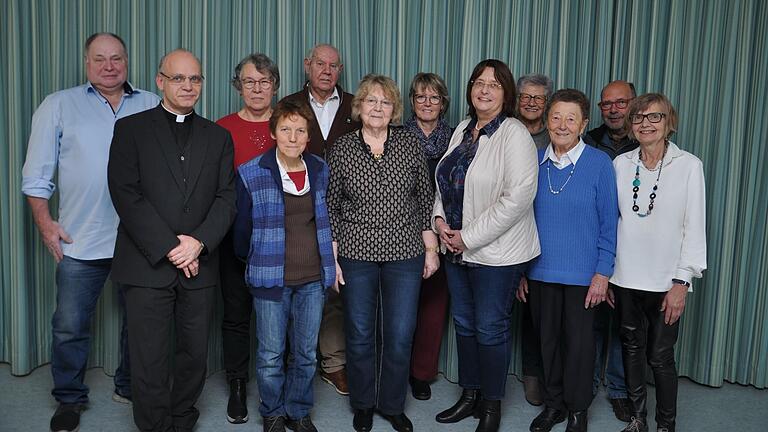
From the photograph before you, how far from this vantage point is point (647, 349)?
9.68 feet

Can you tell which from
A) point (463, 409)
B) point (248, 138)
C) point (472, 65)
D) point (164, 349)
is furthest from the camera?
point (472, 65)

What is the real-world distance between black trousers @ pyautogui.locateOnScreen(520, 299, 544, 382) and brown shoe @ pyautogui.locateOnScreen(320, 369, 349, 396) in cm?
88

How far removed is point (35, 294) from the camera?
3695mm

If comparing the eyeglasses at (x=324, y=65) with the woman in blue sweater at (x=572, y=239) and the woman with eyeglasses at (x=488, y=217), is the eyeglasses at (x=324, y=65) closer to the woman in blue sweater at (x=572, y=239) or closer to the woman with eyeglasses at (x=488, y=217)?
the woman with eyeglasses at (x=488, y=217)

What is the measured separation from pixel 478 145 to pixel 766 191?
66.2 inches

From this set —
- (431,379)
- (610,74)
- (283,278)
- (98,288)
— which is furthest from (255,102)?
(610,74)

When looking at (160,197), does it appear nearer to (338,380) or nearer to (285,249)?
(285,249)

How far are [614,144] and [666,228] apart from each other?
621 mm

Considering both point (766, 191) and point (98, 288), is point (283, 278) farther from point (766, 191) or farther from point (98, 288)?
point (766, 191)

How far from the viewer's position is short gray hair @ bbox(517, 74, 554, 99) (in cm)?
341

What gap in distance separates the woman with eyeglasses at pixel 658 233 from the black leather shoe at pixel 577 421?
1.05 ft

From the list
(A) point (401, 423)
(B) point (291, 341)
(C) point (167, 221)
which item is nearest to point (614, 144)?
(A) point (401, 423)

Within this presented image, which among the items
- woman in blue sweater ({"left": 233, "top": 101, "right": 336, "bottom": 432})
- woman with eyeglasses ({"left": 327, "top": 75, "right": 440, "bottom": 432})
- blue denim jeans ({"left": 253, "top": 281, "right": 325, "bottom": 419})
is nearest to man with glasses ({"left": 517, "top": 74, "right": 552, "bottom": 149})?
woman with eyeglasses ({"left": 327, "top": 75, "right": 440, "bottom": 432})

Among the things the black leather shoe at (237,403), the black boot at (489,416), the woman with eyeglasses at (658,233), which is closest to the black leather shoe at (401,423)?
the black boot at (489,416)
